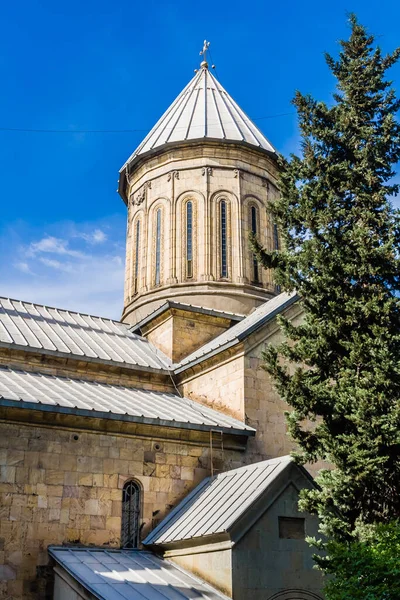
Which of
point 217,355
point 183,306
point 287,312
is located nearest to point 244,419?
point 217,355

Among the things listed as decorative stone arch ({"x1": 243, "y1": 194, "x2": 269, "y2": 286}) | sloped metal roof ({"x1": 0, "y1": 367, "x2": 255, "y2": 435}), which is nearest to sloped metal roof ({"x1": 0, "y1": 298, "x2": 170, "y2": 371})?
sloped metal roof ({"x1": 0, "y1": 367, "x2": 255, "y2": 435})

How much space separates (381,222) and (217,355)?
484cm

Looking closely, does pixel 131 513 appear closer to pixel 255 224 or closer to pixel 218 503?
pixel 218 503

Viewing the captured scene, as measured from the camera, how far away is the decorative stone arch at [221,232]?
16.7 meters

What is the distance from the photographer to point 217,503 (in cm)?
1015

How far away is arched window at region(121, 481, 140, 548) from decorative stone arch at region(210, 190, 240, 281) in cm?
684

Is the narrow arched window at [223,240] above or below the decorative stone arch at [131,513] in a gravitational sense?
above

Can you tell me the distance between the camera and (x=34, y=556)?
9.72 meters

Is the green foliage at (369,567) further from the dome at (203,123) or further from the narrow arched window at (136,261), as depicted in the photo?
the dome at (203,123)

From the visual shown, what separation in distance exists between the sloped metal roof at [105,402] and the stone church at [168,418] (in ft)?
0.15

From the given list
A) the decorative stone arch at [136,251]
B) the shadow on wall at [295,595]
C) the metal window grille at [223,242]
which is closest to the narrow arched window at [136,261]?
the decorative stone arch at [136,251]

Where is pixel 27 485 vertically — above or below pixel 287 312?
below

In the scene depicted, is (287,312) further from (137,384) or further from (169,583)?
(169,583)

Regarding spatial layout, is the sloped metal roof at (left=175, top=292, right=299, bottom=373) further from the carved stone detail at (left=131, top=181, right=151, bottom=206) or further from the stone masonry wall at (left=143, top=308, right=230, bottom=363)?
the carved stone detail at (left=131, top=181, right=151, bottom=206)
